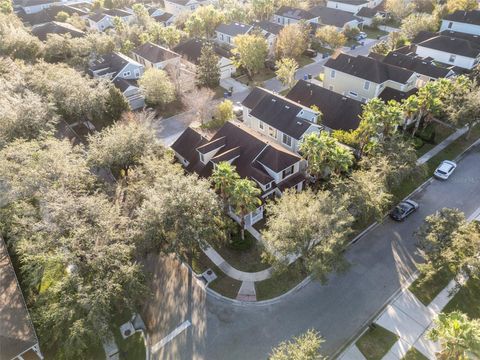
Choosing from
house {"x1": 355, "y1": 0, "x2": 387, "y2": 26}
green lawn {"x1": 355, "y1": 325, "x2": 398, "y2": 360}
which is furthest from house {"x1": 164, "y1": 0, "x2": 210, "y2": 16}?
green lawn {"x1": 355, "y1": 325, "x2": 398, "y2": 360}

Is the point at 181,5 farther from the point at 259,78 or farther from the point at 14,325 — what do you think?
the point at 14,325

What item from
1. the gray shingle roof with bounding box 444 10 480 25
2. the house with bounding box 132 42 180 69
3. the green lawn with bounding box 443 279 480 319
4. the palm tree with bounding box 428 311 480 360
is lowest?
the green lawn with bounding box 443 279 480 319

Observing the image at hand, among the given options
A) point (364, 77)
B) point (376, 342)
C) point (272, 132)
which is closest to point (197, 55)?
point (272, 132)

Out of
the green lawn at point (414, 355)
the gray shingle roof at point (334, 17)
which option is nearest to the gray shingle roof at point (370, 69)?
the green lawn at point (414, 355)

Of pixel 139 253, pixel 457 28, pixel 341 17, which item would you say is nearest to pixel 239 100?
pixel 139 253

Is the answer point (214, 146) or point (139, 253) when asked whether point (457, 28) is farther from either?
point (139, 253)

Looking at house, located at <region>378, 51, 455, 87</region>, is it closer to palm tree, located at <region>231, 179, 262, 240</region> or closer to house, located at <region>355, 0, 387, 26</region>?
palm tree, located at <region>231, 179, 262, 240</region>
